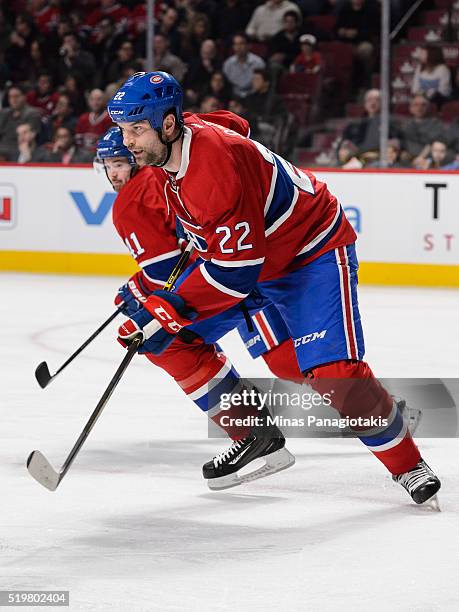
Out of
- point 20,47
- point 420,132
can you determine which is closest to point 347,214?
point 420,132

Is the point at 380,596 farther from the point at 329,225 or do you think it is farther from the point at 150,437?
the point at 150,437

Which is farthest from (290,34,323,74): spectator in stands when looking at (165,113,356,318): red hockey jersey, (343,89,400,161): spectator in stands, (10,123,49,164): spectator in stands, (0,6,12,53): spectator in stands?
(165,113,356,318): red hockey jersey

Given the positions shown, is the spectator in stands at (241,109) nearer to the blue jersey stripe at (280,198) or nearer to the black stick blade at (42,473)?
the blue jersey stripe at (280,198)

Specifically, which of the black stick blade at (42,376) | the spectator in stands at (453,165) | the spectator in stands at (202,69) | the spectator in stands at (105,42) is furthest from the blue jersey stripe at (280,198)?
the spectator in stands at (105,42)

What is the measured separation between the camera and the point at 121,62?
10633mm

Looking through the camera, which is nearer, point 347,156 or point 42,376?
point 42,376

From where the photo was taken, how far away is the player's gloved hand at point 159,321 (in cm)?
315

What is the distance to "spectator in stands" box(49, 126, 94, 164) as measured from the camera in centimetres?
955

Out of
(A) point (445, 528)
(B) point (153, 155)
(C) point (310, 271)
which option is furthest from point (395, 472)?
(B) point (153, 155)

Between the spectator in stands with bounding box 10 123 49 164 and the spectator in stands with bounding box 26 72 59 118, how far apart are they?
0.74 m

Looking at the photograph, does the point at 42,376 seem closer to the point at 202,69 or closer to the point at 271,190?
the point at 271,190

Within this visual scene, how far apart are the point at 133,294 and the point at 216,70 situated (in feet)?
21.3

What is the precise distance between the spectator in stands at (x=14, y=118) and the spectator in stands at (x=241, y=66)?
60.7 inches

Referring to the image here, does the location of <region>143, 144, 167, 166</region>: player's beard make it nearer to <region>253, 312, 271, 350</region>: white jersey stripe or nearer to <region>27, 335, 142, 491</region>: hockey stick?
<region>27, 335, 142, 491</region>: hockey stick
